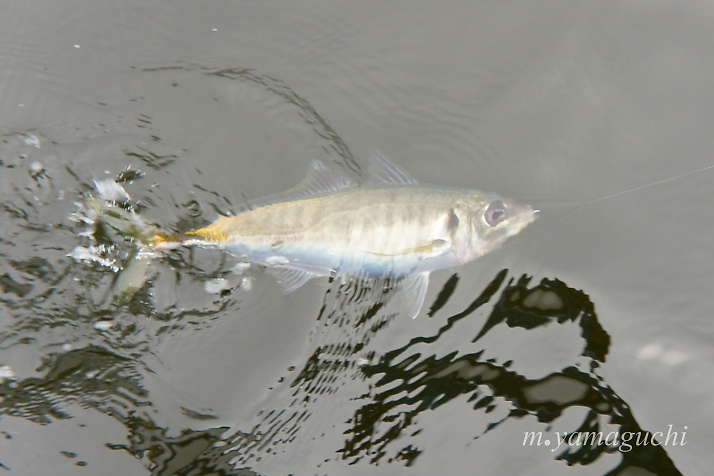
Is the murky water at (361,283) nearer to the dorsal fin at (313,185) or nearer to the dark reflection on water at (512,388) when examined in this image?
the dark reflection on water at (512,388)

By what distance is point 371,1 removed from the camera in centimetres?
449

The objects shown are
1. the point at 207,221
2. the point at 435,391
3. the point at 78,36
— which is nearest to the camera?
the point at 435,391

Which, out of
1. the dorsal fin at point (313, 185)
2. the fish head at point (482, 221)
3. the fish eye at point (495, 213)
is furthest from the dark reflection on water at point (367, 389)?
the dorsal fin at point (313, 185)

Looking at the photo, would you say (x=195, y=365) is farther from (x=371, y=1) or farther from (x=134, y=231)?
(x=371, y=1)

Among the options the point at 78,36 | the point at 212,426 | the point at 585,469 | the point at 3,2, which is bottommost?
the point at 585,469

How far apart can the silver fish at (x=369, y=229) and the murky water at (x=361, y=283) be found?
193 millimetres

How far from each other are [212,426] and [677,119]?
4189 millimetres

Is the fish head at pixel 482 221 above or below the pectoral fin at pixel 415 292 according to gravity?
above

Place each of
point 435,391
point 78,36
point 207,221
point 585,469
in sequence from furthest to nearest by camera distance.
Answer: point 78,36 < point 207,221 < point 435,391 < point 585,469

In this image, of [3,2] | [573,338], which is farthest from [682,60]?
[3,2]

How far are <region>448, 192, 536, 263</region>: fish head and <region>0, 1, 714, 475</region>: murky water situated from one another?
7.6 inches

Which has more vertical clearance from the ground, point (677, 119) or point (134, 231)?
point (677, 119)

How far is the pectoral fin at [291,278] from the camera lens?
383 centimetres

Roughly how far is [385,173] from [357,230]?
50 centimetres
